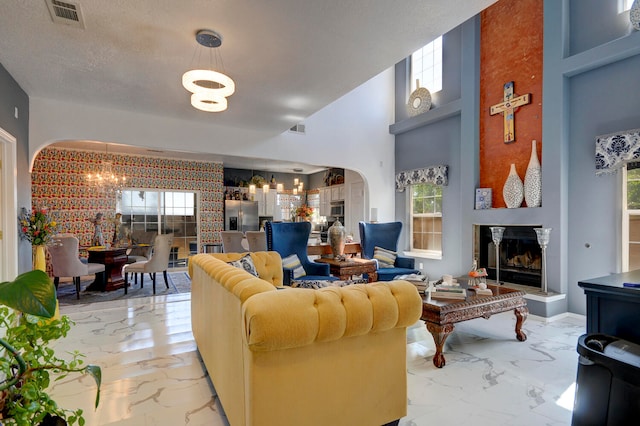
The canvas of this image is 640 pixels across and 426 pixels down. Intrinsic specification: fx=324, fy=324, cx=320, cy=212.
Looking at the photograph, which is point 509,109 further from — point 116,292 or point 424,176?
point 116,292

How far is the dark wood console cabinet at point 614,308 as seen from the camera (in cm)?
162

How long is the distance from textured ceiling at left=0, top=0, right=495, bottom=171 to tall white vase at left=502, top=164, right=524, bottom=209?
2.61 meters

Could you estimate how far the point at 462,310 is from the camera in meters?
2.75

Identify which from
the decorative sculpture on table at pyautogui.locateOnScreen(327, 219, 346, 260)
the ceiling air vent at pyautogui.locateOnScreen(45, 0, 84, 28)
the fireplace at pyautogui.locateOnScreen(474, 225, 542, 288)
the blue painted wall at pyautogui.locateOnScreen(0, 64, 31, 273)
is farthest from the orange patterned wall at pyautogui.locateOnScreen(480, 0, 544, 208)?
the blue painted wall at pyautogui.locateOnScreen(0, 64, 31, 273)

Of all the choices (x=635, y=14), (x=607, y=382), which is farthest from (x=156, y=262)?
(x=635, y=14)

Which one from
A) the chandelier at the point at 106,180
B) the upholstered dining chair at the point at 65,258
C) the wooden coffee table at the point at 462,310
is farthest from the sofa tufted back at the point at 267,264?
the chandelier at the point at 106,180

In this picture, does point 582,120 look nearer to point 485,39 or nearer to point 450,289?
point 485,39

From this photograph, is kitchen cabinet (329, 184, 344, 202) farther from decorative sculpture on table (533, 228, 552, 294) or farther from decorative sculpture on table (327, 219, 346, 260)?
decorative sculpture on table (533, 228, 552, 294)

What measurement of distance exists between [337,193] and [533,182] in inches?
182

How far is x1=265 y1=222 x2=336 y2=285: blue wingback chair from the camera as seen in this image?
423 centimetres

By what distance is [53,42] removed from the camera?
9.27ft

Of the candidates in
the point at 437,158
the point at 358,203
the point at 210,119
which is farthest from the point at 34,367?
the point at 358,203

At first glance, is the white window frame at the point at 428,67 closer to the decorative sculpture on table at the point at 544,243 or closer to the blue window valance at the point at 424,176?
the blue window valance at the point at 424,176

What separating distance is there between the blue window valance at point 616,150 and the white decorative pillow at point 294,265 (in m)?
3.68
